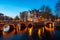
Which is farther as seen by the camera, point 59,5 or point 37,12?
point 37,12

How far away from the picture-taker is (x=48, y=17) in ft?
381

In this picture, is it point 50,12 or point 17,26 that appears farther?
point 50,12

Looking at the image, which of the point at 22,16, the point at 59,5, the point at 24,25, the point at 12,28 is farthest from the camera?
the point at 22,16

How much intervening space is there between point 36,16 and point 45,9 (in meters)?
9.07

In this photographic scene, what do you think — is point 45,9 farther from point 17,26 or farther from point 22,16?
point 17,26

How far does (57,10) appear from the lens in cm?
9944

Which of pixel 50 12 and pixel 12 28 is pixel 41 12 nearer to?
pixel 50 12

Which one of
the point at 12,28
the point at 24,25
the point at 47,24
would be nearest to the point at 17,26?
the point at 12,28

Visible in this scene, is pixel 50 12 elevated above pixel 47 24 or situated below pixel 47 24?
above

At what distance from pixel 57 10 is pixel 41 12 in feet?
83.0

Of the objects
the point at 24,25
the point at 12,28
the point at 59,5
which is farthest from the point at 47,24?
the point at 12,28

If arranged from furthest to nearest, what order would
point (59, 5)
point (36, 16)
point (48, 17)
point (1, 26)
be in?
point (36, 16) → point (48, 17) → point (59, 5) → point (1, 26)

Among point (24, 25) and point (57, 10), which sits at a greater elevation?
point (57, 10)

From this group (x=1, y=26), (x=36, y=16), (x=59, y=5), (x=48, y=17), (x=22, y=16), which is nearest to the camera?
(x=1, y=26)
